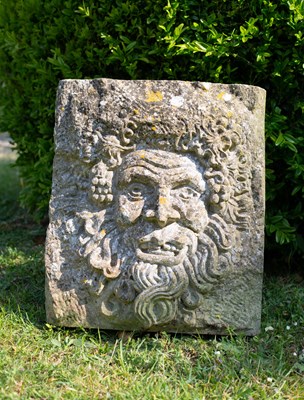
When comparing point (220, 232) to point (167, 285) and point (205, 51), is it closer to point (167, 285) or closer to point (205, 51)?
point (167, 285)

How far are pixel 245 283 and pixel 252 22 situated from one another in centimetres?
155

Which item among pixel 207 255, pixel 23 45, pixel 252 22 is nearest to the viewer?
pixel 207 255

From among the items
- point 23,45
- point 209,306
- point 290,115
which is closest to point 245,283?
point 209,306

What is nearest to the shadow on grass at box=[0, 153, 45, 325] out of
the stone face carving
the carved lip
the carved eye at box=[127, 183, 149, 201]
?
the stone face carving

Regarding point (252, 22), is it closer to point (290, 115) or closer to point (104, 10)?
point (290, 115)

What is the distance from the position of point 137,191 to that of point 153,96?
20.3 inches

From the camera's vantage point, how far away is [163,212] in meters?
3.14

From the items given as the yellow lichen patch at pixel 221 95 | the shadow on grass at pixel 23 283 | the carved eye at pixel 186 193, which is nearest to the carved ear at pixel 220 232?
the carved eye at pixel 186 193

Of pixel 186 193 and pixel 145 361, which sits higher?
pixel 186 193

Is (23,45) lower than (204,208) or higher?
higher

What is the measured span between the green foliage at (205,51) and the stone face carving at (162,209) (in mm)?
554

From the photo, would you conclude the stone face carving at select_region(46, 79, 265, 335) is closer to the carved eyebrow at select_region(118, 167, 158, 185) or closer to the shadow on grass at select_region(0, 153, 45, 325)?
the carved eyebrow at select_region(118, 167, 158, 185)

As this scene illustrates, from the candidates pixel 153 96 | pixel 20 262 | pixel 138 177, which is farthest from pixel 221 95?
pixel 20 262

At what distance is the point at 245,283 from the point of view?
3270mm
